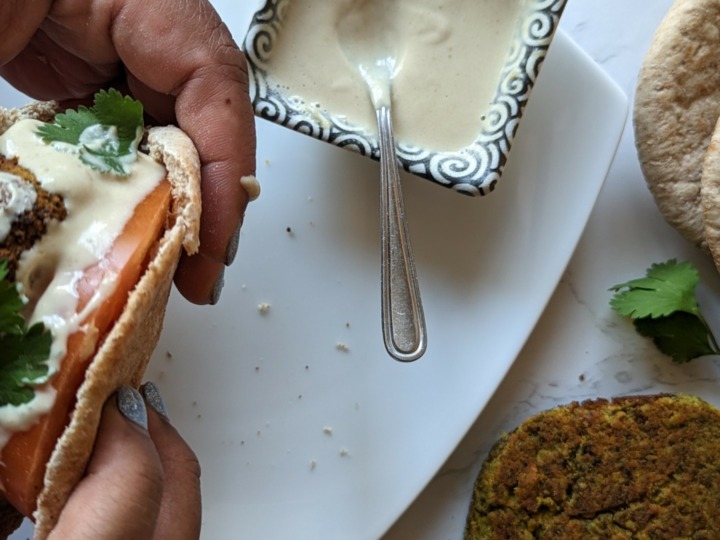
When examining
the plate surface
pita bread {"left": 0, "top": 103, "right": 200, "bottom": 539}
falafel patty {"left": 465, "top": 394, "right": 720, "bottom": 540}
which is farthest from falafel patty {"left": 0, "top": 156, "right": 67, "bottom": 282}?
falafel patty {"left": 465, "top": 394, "right": 720, "bottom": 540}

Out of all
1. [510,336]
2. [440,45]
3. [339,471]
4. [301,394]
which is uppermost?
[440,45]

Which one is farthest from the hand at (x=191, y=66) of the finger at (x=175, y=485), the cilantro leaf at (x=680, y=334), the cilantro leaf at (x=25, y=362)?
the cilantro leaf at (x=680, y=334)

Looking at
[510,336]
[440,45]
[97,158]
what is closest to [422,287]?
[510,336]

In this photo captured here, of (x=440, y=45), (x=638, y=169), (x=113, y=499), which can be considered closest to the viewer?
(x=113, y=499)

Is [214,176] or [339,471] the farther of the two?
[339,471]

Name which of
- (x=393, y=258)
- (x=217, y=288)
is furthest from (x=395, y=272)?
(x=217, y=288)

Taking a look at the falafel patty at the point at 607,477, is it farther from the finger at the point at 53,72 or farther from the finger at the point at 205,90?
the finger at the point at 53,72

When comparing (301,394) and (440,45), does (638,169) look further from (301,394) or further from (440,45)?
(301,394)
